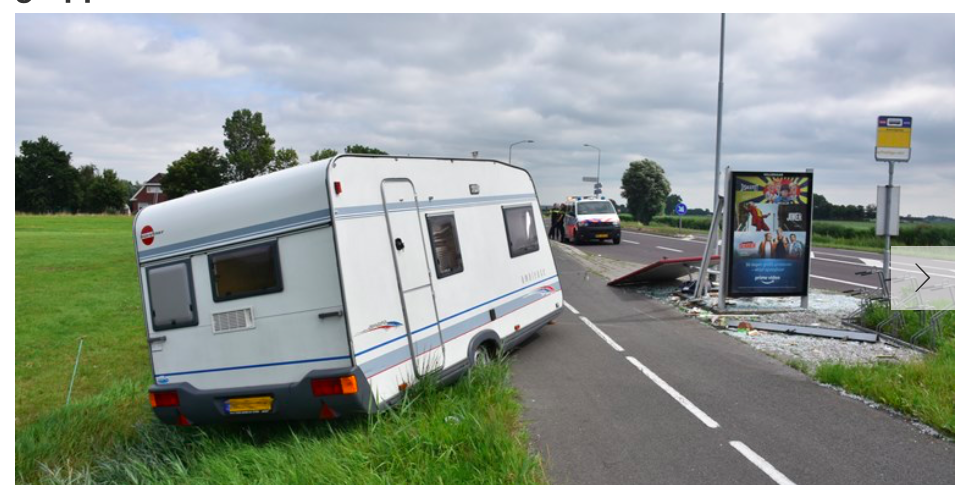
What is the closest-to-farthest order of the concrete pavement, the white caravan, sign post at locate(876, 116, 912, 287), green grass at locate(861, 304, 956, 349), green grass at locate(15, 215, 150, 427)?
the white caravan < green grass at locate(861, 304, 956, 349) < sign post at locate(876, 116, 912, 287) < green grass at locate(15, 215, 150, 427) < the concrete pavement

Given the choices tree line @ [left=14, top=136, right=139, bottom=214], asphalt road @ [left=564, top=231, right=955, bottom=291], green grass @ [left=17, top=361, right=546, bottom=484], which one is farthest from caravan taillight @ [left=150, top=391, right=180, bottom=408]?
tree line @ [left=14, top=136, right=139, bottom=214]

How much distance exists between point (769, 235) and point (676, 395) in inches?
234

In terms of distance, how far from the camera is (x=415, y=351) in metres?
6.54

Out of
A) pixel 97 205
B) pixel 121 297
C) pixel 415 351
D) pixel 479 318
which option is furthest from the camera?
pixel 97 205

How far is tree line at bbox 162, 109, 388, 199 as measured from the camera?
69.3 meters

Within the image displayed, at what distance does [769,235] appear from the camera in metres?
11.8

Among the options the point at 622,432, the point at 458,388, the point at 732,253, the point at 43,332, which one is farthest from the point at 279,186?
the point at 43,332

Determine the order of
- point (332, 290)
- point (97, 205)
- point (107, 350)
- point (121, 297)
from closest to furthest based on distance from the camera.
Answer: point (332, 290) < point (107, 350) < point (121, 297) < point (97, 205)

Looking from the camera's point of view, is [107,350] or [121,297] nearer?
[107,350]

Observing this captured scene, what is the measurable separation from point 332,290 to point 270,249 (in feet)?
2.64

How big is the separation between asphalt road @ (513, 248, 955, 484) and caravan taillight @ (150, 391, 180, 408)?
3.55 m

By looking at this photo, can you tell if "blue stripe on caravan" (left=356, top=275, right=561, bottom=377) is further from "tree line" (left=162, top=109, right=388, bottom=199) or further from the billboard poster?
"tree line" (left=162, top=109, right=388, bottom=199)

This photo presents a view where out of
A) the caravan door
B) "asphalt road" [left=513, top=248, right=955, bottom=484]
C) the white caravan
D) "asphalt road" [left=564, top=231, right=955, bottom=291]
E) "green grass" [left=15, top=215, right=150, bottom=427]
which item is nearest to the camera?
"asphalt road" [left=513, top=248, right=955, bottom=484]

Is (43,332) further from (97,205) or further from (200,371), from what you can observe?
(97,205)
